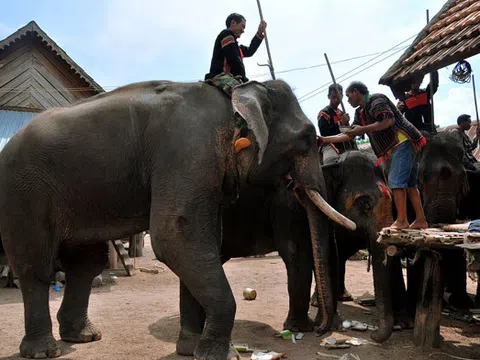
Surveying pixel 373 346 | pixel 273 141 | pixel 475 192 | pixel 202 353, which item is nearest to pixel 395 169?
pixel 273 141

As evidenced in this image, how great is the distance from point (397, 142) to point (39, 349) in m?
4.12

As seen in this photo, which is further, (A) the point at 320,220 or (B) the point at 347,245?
(B) the point at 347,245

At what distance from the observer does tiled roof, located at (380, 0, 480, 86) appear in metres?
6.86

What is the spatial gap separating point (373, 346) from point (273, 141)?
7.85ft

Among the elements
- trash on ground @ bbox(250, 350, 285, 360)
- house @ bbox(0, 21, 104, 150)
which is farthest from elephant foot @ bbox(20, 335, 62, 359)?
house @ bbox(0, 21, 104, 150)

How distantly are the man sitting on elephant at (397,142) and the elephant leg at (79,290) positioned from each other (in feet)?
9.18

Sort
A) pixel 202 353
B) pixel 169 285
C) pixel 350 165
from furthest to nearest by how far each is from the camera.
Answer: pixel 169 285 → pixel 350 165 → pixel 202 353

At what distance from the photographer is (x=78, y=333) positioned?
5.96 metres

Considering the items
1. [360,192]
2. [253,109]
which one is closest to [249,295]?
[360,192]

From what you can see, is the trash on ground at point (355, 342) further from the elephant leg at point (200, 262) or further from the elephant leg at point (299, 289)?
the elephant leg at point (200, 262)

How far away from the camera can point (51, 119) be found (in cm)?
537

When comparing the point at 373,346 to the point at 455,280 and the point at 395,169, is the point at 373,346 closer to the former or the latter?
the point at 395,169

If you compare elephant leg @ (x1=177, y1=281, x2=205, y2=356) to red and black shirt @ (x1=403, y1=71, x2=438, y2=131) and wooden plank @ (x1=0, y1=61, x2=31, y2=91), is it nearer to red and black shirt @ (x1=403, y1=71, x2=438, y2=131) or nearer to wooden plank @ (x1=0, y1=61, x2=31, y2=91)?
red and black shirt @ (x1=403, y1=71, x2=438, y2=131)

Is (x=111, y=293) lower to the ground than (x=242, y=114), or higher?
lower
